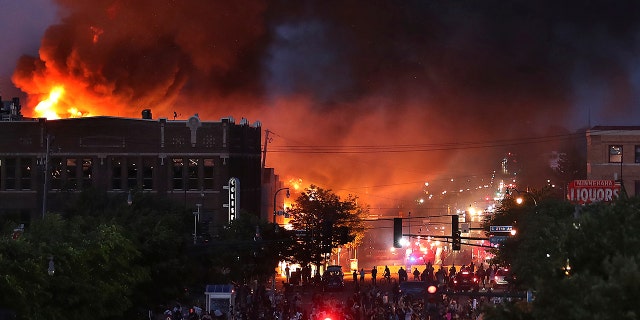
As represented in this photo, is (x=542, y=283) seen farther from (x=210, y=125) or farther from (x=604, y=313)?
(x=210, y=125)

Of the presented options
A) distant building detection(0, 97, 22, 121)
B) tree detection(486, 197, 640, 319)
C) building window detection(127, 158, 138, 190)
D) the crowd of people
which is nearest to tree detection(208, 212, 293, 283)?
the crowd of people

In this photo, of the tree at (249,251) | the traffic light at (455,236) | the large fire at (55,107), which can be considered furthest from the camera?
the large fire at (55,107)

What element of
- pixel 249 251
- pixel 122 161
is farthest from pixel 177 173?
pixel 249 251

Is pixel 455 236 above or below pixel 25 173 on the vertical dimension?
below

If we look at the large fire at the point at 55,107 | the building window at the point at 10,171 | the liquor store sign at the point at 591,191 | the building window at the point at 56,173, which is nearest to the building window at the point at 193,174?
the building window at the point at 56,173

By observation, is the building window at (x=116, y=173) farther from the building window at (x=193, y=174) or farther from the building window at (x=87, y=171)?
the building window at (x=193, y=174)

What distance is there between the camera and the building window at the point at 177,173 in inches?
3110

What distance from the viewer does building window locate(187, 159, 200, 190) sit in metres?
79.1

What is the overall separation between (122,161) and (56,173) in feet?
14.8

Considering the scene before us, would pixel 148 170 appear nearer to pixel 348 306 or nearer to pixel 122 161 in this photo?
pixel 122 161

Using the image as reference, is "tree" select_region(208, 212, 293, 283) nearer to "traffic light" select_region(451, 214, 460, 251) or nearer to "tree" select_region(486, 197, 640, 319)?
"traffic light" select_region(451, 214, 460, 251)

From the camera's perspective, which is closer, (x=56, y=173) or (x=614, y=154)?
(x=56, y=173)

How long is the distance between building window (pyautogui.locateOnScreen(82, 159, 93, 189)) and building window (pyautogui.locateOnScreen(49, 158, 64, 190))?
58.4 inches

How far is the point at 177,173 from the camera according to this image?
79375 millimetres
